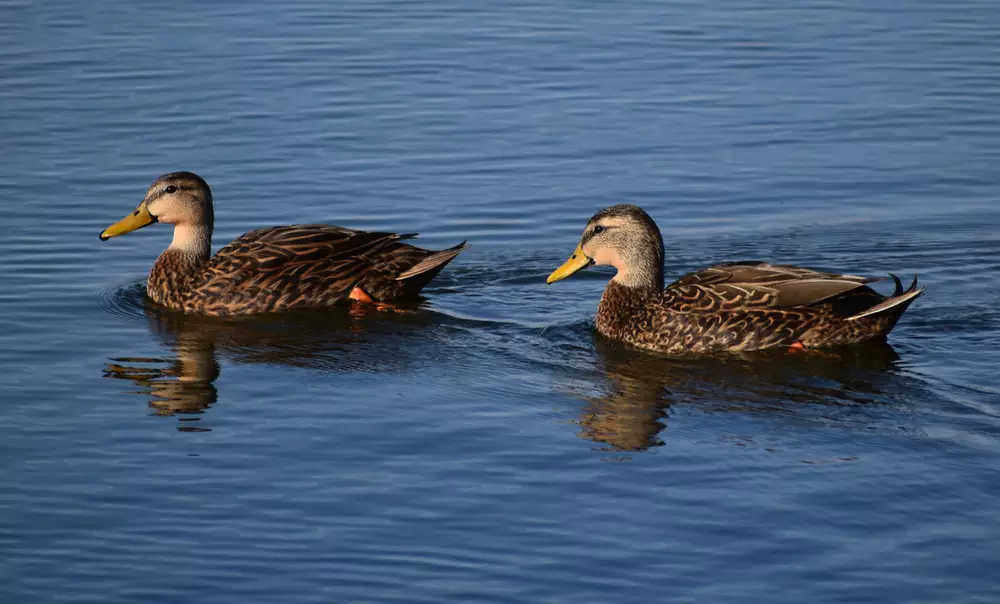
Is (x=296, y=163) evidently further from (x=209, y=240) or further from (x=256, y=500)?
(x=256, y=500)

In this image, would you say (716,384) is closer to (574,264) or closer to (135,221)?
(574,264)

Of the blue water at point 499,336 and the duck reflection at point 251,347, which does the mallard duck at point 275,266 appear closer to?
the duck reflection at point 251,347

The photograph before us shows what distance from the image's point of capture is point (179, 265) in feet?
41.0

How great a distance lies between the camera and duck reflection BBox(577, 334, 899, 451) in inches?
376

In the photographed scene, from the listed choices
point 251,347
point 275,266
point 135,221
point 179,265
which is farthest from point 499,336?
point 135,221

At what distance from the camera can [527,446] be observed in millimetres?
9086

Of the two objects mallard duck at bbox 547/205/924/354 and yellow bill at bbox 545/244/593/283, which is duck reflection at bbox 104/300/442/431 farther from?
mallard duck at bbox 547/205/924/354

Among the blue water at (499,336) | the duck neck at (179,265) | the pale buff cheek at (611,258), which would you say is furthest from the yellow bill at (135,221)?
the pale buff cheek at (611,258)

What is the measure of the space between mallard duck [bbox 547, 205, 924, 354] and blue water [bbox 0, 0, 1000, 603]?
0.68 ft

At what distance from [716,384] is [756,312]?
817 millimetres

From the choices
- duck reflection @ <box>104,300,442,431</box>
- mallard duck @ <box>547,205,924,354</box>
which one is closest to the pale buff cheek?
mallard duck @ <box>547,205,924,354</box>

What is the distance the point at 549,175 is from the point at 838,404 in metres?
6.25

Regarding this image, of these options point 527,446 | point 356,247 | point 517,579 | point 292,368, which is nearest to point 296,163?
point 356,247

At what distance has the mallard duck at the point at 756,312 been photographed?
35.4ft
